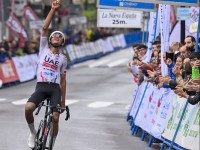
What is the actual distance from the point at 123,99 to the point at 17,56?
30.5 feet

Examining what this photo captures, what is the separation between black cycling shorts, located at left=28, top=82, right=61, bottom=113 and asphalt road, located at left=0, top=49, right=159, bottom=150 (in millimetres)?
1586

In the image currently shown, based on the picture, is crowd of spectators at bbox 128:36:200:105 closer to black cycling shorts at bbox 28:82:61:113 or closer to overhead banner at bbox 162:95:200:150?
overhead banner at bbox 162:95:200:150

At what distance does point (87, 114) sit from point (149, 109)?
491 centimetres

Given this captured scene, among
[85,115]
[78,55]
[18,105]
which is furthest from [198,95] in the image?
[78,55]

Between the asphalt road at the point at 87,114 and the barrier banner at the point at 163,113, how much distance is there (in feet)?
1.38

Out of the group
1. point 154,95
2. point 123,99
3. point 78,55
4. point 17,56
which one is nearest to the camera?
point 154,95

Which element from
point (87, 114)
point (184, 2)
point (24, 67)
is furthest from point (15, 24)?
point (184, 2)

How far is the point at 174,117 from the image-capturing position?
12523 millimetres

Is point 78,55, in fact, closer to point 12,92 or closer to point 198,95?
point 12,92

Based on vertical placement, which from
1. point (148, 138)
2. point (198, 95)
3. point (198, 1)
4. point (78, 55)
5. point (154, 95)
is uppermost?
point (198, 1)

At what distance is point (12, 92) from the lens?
89.8 ft

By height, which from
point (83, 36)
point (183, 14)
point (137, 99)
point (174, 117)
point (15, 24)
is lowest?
point (83, 36)

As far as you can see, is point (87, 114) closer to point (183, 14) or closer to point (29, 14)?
point (183, 14)

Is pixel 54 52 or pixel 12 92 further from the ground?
pixel 54 52
